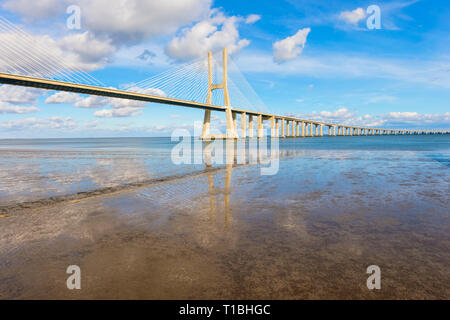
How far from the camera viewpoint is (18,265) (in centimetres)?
369

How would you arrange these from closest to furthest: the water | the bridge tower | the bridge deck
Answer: the water → the bridge deck → the bridge tower

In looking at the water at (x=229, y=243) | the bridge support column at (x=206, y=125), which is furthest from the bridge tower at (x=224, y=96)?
the water at (x=229, y=243)

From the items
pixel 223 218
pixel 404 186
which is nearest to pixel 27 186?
pixel 223 218

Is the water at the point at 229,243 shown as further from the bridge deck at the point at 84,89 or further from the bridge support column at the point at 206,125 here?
the bridge support column at the point at 206,125

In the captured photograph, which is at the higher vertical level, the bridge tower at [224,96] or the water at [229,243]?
the bridge tower at [224,96]

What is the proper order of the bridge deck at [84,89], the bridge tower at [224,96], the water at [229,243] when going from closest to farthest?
the water at [229,243]
the bridge deck at [84,89]
the bridge tower at [224,96]

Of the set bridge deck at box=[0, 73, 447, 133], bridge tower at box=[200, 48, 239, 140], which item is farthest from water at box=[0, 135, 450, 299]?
bridge tower at box=[200, 48, 239, 140]

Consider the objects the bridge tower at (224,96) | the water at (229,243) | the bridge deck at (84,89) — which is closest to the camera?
the water at (229,243)

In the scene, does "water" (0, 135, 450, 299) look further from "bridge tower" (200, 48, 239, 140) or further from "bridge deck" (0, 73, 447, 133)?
"bridge tower" (200, 48, 239, 140)

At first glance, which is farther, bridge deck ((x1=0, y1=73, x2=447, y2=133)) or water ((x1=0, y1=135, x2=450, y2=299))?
bridge deck ((x1=0, y1=73, x2=447, y2=133))

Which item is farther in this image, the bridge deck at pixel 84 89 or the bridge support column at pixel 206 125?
the bridge support column at pixel 206 125

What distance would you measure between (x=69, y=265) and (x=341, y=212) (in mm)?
5583

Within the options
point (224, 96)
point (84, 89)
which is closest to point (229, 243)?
point (84, 89)

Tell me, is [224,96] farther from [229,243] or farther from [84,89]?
[229,243]
